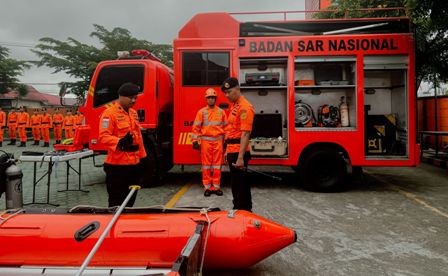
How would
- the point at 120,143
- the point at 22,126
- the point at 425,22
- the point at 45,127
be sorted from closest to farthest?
the point at 120,143
the point at 425,22
the point at 22,126
the point at 45,127

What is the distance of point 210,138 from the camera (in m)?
7.41

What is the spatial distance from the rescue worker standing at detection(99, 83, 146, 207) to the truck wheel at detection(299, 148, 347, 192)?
12.3 feet

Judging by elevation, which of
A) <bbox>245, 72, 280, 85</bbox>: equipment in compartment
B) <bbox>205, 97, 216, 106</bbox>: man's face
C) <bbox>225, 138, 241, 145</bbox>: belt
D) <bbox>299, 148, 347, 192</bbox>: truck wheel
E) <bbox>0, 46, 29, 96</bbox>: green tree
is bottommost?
<bbox>299, 148, 347, 192</bbox>: truck wheel

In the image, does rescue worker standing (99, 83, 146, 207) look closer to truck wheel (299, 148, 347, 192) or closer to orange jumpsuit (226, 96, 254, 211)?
orange jumpsuit (226, 96, 254, 211)

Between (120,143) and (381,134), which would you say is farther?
(381,134)

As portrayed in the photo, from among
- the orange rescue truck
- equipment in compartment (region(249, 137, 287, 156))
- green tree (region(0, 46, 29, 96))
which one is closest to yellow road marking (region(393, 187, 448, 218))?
the orange rescue truck

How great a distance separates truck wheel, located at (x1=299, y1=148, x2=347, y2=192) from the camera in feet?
24.5

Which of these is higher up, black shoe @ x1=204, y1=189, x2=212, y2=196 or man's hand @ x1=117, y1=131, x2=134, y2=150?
man's hand @ x1=117, y1=131, x2=134, y2=150

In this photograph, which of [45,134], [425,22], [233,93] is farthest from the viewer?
[45,134]

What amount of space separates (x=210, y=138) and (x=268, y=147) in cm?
106

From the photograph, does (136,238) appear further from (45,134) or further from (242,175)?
(45,134)

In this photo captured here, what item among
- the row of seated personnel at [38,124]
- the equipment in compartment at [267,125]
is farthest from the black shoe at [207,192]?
the row of seated personnel at [38,124]

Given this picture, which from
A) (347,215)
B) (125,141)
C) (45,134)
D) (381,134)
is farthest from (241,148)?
(45,134)

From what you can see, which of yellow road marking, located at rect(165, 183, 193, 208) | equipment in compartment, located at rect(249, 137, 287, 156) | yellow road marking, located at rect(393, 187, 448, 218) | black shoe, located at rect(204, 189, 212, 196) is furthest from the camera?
equipment in compartment, located at rect(249, 137, 287, 156)
